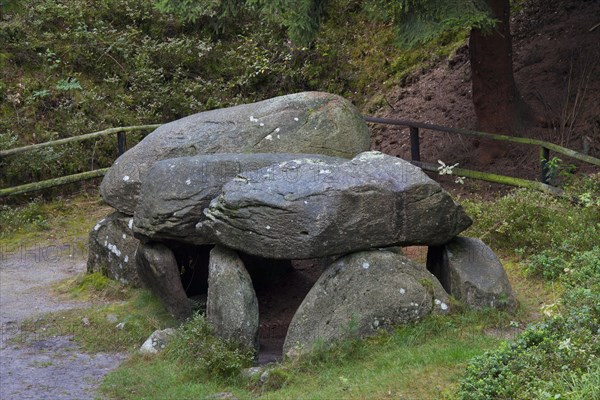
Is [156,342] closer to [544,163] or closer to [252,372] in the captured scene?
[252,372]

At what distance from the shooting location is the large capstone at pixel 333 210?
9320 millimetres

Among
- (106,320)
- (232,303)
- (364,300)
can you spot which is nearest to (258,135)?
(232,303)

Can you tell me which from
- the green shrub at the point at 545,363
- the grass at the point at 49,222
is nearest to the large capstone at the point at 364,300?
the green shrub at the point at 545,363

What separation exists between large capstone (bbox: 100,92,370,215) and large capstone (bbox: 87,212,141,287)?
1.11ft

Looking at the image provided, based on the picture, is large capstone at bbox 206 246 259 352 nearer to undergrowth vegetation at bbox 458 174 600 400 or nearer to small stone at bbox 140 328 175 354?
small stone at bbox 140 328 175 354

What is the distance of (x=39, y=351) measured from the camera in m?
10.3

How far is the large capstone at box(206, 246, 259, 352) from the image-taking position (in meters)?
9.62

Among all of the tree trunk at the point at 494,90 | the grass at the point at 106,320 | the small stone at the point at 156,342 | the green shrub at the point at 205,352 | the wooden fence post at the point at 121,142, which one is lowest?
the grass at the point at 106,320

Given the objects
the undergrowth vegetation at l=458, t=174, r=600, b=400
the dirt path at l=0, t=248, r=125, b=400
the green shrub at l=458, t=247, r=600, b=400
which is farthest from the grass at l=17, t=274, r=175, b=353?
the green shrub at l=458, t=247, r=600, b=400

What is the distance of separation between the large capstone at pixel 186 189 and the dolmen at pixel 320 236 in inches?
0.4

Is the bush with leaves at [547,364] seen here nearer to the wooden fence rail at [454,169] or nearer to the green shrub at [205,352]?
the green shrub at [205,352]

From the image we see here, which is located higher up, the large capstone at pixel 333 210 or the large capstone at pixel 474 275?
the large capstone at pixel 333 210

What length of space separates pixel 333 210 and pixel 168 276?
256 cm

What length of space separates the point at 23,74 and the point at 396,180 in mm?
10624
